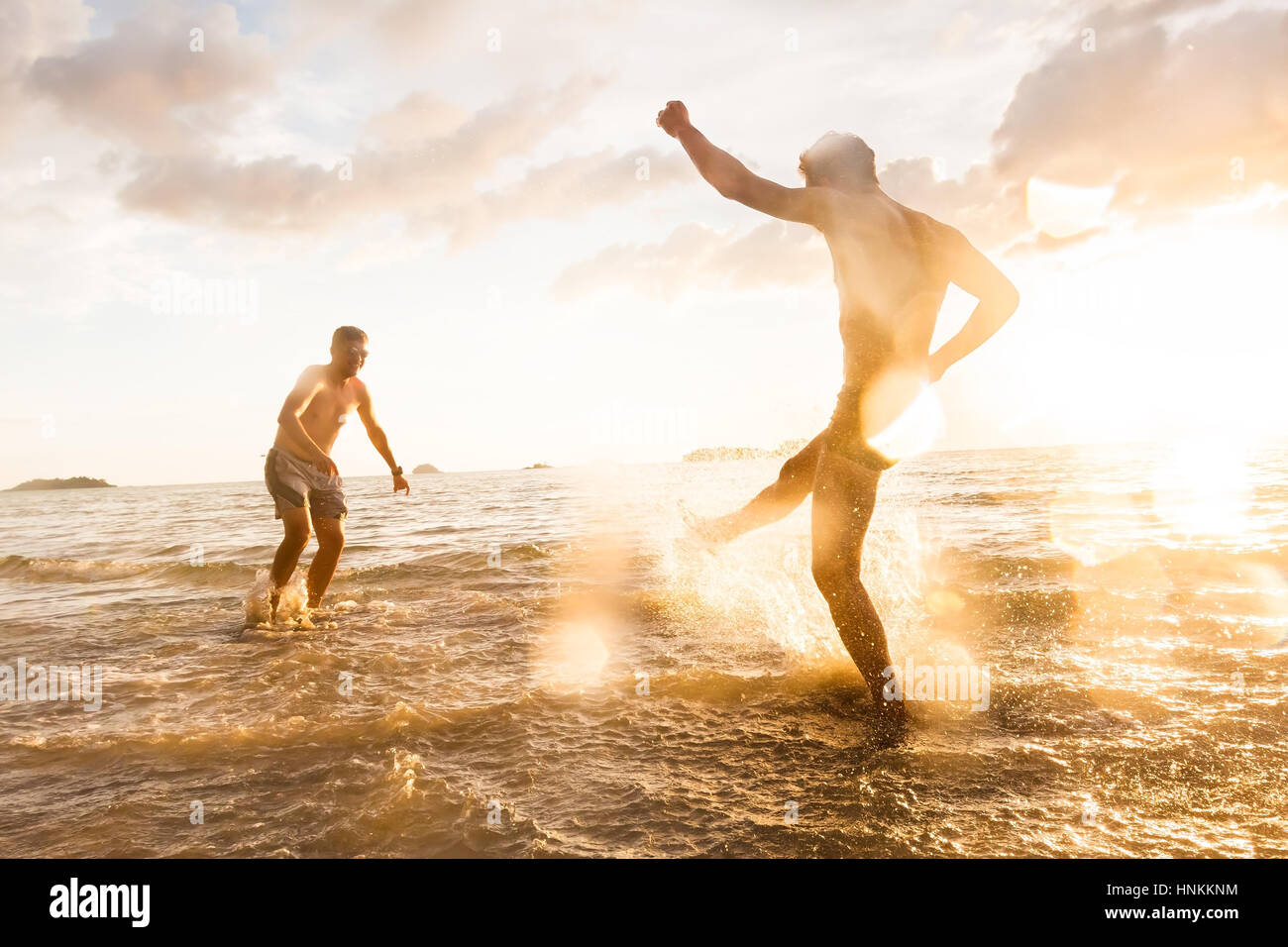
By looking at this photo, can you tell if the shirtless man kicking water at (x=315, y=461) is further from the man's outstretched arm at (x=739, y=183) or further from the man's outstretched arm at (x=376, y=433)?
the man's outstretched arm at (x=739, y=183)

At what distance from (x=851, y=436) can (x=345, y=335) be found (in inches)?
189

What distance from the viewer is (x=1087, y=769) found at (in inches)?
99.7

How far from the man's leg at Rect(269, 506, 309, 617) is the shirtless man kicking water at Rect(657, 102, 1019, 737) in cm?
458

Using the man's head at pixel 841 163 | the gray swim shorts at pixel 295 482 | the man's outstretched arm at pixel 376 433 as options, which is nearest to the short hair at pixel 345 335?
the man's outstretched arm at pixel 376 433

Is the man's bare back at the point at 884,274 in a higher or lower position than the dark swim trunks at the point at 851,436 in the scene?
higher

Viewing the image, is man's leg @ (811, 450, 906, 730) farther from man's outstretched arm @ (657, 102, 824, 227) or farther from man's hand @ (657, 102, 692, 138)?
man's hand @ (657, 102, 692, 138)

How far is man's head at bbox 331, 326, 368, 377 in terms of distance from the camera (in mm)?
5969

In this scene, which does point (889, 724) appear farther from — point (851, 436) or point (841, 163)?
point (841, 163)

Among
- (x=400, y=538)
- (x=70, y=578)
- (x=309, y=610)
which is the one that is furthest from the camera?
(x=400, y=538)

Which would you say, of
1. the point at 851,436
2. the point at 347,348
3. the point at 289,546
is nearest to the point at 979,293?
the point at 851,436

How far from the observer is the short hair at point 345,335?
5969mm

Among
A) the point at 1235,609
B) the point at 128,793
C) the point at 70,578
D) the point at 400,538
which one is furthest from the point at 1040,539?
the point at 70,578

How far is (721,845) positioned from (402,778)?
1334mm
